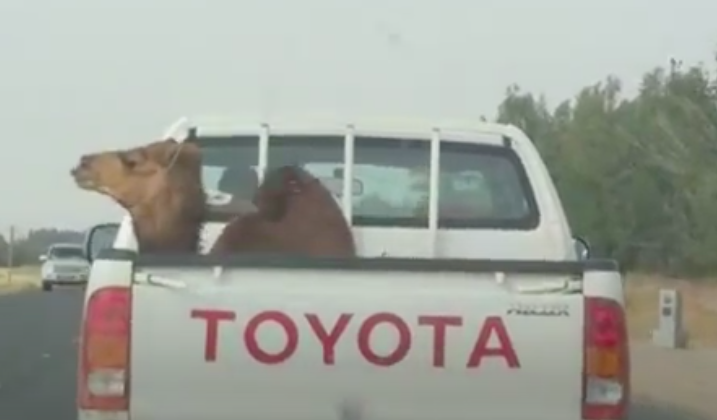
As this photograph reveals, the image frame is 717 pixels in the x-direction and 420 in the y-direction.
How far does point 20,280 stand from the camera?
293 ft

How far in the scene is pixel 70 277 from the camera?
62062 millimetres

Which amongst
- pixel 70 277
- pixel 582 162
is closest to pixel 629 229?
pixel 582 162

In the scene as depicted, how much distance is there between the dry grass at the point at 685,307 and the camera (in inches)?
1449

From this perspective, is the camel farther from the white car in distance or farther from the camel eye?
the white car in distance

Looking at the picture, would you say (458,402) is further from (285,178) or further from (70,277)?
(70,277)

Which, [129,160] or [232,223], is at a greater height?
[129,160]

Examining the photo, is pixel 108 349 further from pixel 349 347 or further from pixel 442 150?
pixel 442 150

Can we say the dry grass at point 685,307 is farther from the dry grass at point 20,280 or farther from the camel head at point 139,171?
the dry grass at point 20,280

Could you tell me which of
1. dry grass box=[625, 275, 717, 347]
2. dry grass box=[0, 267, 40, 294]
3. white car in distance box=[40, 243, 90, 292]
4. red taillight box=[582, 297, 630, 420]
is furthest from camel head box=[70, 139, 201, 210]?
dry grass box=[0, 267, 40, 294]

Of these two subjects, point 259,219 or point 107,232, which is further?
point 107,232

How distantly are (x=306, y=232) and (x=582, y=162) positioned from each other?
6340 centimetres

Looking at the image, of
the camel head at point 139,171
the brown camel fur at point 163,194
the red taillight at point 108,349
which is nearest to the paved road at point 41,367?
the camel head at point 139,171

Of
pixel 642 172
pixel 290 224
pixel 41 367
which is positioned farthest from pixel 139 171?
pixel 642 172

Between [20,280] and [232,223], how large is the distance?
81906mm
